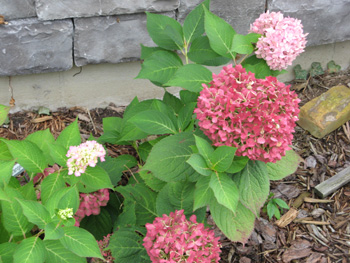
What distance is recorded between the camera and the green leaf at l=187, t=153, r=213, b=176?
1298mm

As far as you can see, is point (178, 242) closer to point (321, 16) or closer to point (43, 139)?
point (43, 139)

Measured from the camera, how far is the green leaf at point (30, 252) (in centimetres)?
123

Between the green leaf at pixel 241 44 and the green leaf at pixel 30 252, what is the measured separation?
3.09ft

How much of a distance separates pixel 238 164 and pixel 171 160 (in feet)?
0.77

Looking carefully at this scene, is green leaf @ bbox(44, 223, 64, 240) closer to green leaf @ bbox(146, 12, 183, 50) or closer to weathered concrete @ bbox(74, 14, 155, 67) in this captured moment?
green leaf @ bbox(146, 12, 183, 50)

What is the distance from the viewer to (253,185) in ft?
4.61

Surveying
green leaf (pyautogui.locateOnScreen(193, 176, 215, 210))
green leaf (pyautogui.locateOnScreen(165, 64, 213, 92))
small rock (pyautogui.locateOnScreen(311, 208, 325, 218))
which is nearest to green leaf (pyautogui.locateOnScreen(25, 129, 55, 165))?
green leaf (pyautogui.locateOnScreen(165, 64, 213, 92))

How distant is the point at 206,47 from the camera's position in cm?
171

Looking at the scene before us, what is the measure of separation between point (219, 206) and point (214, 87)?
1.34ft

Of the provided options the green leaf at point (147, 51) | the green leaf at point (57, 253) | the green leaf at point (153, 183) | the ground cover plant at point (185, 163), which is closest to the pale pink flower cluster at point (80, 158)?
the ground cover plant at point (185, 163)

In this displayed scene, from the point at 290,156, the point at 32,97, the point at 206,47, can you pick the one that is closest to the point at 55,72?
the point at 32,97

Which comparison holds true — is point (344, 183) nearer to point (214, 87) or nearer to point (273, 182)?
point (273, 182)

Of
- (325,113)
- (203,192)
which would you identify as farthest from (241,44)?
(325,113)

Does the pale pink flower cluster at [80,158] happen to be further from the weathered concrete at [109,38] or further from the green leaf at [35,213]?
the weathered concrete at [109,38]
